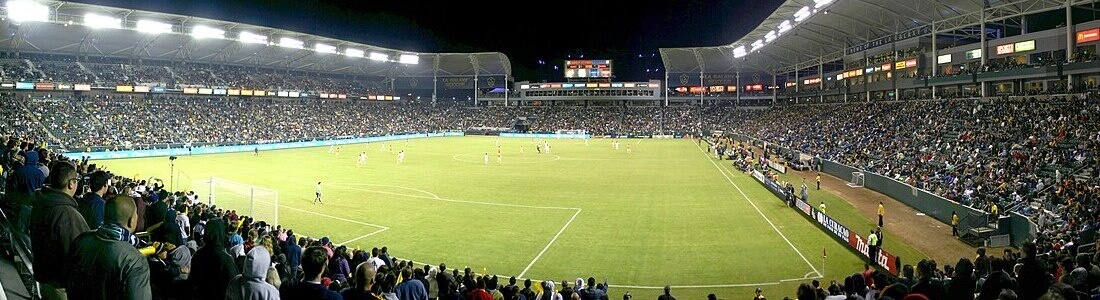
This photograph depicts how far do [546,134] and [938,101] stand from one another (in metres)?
67.2

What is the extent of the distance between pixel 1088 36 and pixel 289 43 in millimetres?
77818

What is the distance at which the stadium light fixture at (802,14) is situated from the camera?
178 ft

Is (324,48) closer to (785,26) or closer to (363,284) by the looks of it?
(785,26)

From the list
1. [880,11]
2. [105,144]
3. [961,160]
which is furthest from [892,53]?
[105,144]

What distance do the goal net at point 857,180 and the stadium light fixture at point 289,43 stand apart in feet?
217

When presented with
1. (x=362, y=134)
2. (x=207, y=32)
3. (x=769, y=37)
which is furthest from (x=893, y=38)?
(x=207, y=32)

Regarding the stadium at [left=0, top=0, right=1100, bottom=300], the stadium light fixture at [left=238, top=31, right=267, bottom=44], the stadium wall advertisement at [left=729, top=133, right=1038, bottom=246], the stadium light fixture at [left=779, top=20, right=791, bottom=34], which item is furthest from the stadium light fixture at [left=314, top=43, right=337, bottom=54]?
the stadium wall advertisement at [left=729, top=133, right=1038, bottom=246]

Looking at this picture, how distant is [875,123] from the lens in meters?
51.9

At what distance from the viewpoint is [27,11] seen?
169ft

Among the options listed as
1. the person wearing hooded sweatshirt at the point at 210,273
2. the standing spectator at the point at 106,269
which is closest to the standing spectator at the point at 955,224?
the person wearing hooded sweatshirt at the point at 210,273

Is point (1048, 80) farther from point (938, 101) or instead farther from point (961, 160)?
point (961, 160)

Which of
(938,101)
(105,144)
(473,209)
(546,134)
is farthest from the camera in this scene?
(546,134)

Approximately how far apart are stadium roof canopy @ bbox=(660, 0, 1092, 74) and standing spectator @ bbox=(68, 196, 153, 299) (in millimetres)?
46211

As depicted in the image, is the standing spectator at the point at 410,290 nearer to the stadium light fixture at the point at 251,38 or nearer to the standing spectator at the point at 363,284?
the standing spectator at the point at 363,284
